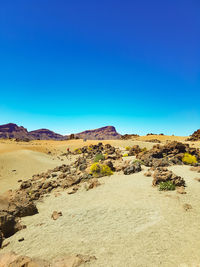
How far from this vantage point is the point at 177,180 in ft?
32.5

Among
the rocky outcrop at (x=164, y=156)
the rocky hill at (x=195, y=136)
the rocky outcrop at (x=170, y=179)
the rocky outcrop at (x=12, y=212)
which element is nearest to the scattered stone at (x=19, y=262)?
the rocky outcrop at (x=12, y=212)

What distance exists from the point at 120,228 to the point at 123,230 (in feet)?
0.62

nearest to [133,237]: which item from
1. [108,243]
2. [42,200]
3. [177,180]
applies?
[108,243]

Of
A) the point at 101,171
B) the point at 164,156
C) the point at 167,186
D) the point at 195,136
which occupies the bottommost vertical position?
the point at 101,171

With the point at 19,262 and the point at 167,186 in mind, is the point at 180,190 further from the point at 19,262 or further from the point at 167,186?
the point at 19,262

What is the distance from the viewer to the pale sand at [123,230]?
16.0 feet

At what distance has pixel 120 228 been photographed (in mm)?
6383

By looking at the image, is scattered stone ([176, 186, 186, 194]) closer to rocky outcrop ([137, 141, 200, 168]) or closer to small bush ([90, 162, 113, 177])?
rocky outcrop ([137, 141, 200, 168])

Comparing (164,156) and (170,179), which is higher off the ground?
(164,156)

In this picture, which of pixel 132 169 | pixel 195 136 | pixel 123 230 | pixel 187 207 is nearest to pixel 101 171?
pixel 132 169

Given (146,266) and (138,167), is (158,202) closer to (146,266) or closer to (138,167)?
(146,266)

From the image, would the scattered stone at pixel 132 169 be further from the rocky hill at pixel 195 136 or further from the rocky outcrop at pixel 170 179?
the rocky hill at pixel 195 136

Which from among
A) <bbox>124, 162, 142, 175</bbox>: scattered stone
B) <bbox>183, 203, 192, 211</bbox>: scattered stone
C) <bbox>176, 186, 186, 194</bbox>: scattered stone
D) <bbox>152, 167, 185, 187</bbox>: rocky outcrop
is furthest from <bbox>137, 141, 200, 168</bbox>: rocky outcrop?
<bbox>183, 203, 192, 211</bbox>: scattered stone

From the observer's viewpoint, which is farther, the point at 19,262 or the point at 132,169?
the point at 132,169
